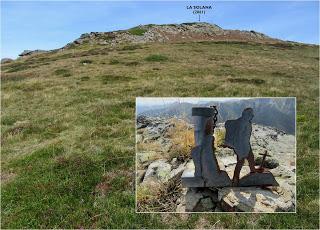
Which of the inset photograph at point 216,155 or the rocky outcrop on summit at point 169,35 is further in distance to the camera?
the rocky outcrop on summit at point 169,35

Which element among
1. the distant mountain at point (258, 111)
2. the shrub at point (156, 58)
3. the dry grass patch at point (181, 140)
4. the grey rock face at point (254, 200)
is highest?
the shrub at point (156, 58)

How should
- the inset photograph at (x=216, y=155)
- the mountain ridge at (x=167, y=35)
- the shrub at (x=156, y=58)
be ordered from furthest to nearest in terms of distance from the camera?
the mountain ridge at (x=167, y=35) < the shrub at (x=156, y=58) < the inset photograph at (x=216, y=155)

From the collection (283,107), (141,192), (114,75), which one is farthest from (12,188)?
(114,75)

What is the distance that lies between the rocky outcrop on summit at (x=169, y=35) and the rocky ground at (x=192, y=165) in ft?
194

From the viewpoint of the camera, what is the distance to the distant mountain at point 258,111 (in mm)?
11750

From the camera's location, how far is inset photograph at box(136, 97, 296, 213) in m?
11.7

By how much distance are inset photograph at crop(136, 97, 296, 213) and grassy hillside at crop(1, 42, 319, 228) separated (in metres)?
1.04

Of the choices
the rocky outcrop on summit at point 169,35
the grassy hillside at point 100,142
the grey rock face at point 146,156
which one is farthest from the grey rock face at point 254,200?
the rocky outcrop on summit at point 169,35

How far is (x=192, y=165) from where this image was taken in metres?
12.0

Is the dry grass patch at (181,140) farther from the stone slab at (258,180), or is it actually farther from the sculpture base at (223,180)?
A: the stone slab at (258,180)

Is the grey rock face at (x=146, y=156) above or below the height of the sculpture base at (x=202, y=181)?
above

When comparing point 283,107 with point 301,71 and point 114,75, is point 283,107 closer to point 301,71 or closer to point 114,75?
point 114,75

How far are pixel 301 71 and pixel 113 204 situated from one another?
26.6 meters

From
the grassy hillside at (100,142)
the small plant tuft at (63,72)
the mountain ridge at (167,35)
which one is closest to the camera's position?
the grassy hillside at (100,142)
